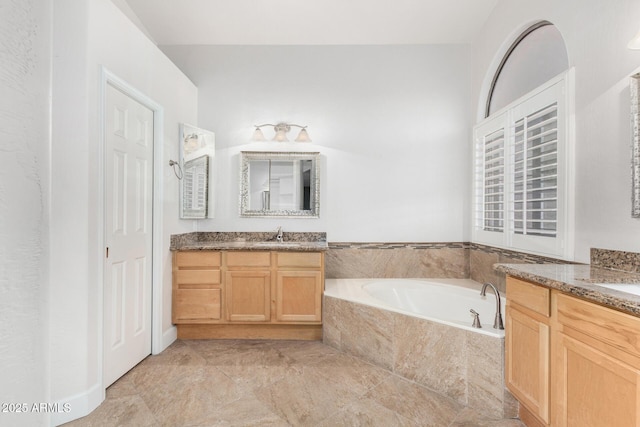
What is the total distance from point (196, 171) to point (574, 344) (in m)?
3.20

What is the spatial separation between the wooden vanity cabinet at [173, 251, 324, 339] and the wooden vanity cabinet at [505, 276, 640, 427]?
164 centimetres

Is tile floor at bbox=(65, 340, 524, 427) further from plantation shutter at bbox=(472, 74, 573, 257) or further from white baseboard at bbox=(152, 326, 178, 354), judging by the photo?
plantation shutter at bbox=(472, 74, 573, 257)

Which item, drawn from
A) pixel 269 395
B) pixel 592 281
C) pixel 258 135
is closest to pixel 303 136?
pixel 258 135

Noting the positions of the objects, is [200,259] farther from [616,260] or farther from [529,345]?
[616,260]

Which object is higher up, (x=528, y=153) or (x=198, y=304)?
(x=528, y=153)

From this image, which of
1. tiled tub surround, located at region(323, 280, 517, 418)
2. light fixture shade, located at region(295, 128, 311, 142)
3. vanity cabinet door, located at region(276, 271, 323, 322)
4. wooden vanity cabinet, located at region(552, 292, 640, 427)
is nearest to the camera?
wooden vanity cabinet, located at region(552, 292, 640, 427)

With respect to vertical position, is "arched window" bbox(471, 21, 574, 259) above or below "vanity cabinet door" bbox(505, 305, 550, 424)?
above

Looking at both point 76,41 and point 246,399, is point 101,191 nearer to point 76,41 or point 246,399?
point 76,41

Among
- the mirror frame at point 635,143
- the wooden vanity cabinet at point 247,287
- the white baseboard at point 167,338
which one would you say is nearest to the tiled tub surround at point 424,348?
the wooden vanity cabinet at point 247,287

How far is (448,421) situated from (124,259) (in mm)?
2395

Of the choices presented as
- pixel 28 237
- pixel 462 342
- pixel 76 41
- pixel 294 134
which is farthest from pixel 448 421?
pixel 76 41

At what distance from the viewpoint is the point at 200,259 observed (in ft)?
9.91

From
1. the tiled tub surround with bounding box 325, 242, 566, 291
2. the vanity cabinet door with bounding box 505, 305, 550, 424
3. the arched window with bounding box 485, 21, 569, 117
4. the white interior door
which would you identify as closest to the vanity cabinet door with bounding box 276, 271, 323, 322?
the tiled tub surround with bounding box 325, 242, 566, 291

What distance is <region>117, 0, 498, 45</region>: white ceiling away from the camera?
→ 9.71 feet
